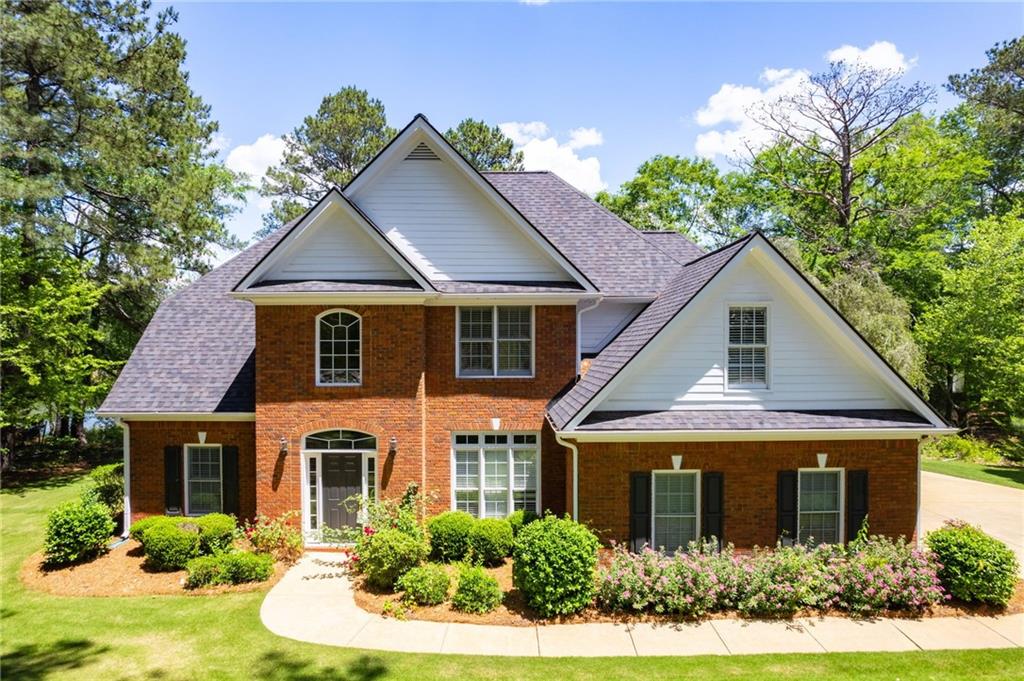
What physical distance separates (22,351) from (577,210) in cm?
2099

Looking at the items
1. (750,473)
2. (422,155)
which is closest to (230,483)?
(422,155)

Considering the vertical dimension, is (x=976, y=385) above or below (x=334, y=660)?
above

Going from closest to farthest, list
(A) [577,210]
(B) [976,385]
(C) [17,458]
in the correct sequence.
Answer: (A) [577,210] < (C) [17,458] < (B) [976,385]

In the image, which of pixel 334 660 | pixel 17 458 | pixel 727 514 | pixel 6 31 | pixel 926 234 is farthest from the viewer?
pixel 926 234

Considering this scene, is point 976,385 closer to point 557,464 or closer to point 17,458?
point 557,464

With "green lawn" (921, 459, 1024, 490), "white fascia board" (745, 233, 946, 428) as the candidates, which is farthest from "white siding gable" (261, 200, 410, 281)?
"green lawn" (921, 459, 1024, 490)

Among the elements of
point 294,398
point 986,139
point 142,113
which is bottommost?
point 294,398

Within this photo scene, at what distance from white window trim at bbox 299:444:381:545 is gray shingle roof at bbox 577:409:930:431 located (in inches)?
212

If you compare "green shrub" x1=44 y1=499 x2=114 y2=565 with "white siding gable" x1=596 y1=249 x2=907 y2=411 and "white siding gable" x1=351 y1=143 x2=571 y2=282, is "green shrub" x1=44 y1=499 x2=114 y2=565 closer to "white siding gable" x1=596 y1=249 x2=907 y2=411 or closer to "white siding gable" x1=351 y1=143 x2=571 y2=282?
"white siding gable" x1=351 y1=143 x2=571 y2=282

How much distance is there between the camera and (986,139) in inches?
1464

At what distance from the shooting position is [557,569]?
9.54 m

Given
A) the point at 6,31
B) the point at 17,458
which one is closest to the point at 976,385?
the point at 6,31

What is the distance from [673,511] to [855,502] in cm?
384

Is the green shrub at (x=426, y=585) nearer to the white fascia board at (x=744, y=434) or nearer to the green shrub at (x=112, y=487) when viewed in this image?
the white fascia board at (x=744, y=434)
